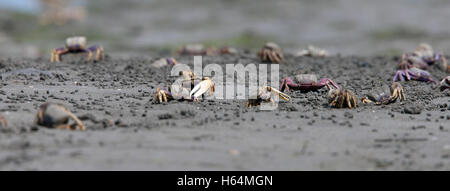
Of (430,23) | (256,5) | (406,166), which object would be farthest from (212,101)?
(256,5)

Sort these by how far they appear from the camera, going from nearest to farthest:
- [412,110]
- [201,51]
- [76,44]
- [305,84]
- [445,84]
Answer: [412,110]
[305,84]
[445,84]
[76,44]
[201,51]

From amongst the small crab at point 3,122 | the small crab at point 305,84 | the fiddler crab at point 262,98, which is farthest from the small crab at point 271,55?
the small crab at point 3,122

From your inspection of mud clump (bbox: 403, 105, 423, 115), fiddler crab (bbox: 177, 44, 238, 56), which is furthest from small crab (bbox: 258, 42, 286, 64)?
mud clump (bbox: 403, 105, 423, 115)

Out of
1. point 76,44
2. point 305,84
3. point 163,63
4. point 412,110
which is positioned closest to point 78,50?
point 76,44

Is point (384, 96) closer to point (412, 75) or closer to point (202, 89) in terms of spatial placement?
point (412, 75)

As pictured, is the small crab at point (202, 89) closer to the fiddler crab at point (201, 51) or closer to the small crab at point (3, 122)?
the small crab at point (3, 122)
